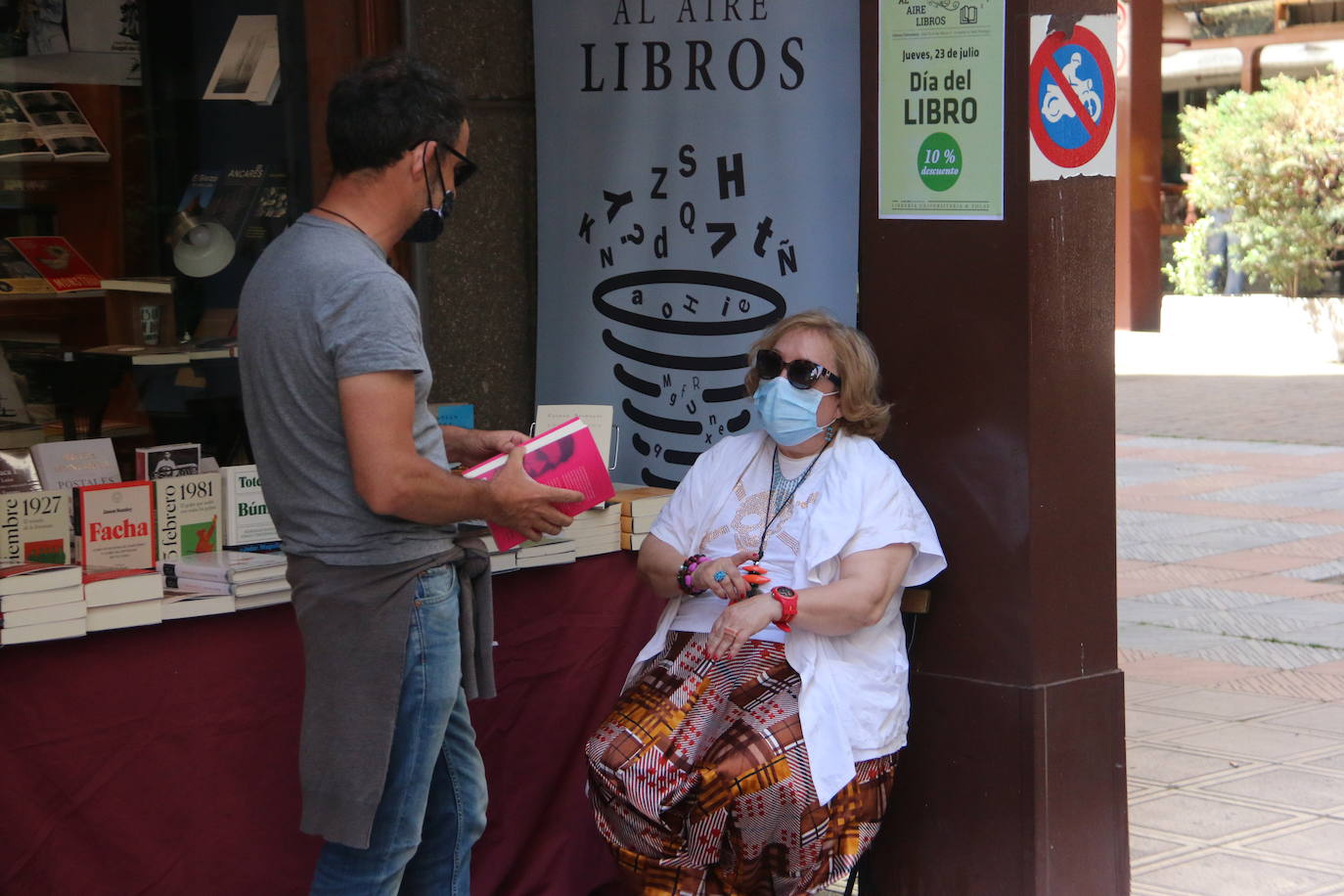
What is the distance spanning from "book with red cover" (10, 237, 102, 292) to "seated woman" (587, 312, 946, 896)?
177 centimetres

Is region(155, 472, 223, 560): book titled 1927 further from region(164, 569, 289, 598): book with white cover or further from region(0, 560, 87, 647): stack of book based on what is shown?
region(0, 560, 87, 647): stack of book

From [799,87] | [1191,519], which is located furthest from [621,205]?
[1191,519]

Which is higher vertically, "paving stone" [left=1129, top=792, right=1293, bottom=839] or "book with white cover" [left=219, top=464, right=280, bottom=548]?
"book with white cover" [left=219, top=464, right=280, bottom=548]

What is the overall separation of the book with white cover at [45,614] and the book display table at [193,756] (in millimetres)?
73

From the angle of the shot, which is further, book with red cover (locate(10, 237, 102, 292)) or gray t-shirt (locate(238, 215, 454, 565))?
book with red cover (locate(10, 237, 102, 292))

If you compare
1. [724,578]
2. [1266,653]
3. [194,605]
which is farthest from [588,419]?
[1266,653]

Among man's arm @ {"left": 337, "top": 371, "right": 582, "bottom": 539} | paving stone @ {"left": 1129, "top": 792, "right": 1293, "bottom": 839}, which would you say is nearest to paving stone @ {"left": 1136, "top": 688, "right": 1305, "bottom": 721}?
paving stone @ {"left": 1129, "top": 792, "right": 1293, "bottom": 839}

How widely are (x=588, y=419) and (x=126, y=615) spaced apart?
48.0 inches

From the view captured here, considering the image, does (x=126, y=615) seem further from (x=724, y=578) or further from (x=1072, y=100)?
(x=1072, y=100)

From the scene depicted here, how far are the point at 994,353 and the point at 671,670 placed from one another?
1.00 meters

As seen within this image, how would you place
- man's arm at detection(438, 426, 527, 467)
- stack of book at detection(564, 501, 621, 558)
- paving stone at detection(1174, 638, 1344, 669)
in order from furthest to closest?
paving stone at detection(1174, 638, 1344, 669)
stack of book at detection(564, 501, 621, 558)
man's arm at detection(438, 426, 527, 467)

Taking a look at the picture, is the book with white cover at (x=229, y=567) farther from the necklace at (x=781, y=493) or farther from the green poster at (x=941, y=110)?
the green poster at (x=941, y=110)

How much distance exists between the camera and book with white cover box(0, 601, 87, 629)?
9.44 feet

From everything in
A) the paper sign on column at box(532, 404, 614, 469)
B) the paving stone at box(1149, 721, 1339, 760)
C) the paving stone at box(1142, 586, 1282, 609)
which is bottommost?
the paving stone at box(1149, 721, 1339, 760)
